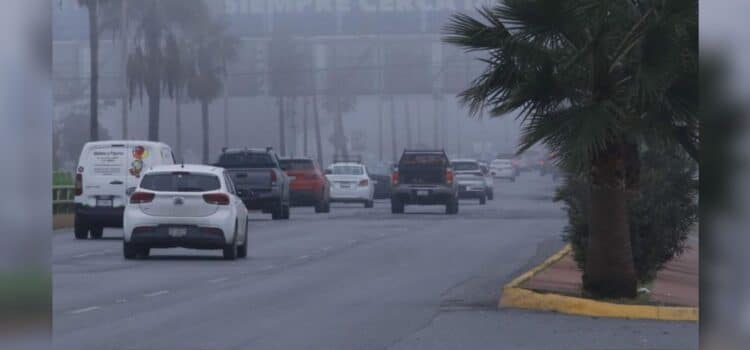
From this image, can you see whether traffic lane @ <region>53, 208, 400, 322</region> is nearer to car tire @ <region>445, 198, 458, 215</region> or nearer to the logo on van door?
the logo on van door

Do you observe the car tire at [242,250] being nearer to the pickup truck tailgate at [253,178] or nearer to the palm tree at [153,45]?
the pickup truck tailgate at [253,178]

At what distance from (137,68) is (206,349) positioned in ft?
185

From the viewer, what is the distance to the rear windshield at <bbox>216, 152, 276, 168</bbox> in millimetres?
43688

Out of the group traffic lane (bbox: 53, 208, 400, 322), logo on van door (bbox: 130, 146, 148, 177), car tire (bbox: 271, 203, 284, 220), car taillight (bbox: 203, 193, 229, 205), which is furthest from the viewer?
car tire (bbox: 271, 203, 284, 220)

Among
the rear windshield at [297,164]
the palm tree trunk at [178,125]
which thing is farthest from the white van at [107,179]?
the palm tree trunk at [178,125]

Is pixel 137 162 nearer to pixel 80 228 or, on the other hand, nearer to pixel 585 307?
pixel 80 228

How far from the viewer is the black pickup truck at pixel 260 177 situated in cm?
4244

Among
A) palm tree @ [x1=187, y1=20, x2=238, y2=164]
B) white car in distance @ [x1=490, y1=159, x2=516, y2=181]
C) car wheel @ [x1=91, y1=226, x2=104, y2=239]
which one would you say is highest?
palm tree @ [x1=187, y1=20, x2=238, y2=164]

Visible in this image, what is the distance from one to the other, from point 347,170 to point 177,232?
30.0 metres

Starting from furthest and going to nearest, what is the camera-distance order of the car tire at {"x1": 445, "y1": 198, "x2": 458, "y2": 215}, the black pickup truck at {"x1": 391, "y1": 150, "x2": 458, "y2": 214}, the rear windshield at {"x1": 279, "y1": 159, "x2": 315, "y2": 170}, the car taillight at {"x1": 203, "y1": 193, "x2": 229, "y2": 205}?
the rear windshield at {"x1": 279, "y1": 159, "x2": 315, "y2": 170} < the car tire at {"x1": 445, "y1": 198, "x2": 458, "y2": 215} < the black pickup truck at {"x1": 391, "y1": 150, "x2": 458, "y2": 214} < the car taillight at {"x1": 203, "y1": 193, "x2": 229, "y2": 205}

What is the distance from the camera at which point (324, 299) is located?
61.1 ft

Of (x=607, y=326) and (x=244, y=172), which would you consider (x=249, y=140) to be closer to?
(x=244, y=172)

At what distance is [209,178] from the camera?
1044 inches

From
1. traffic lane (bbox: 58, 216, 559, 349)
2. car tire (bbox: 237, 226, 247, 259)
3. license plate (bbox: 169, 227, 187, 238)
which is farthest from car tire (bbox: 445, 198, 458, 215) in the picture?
license plate (bbox: 169, 227, 187, 238)
